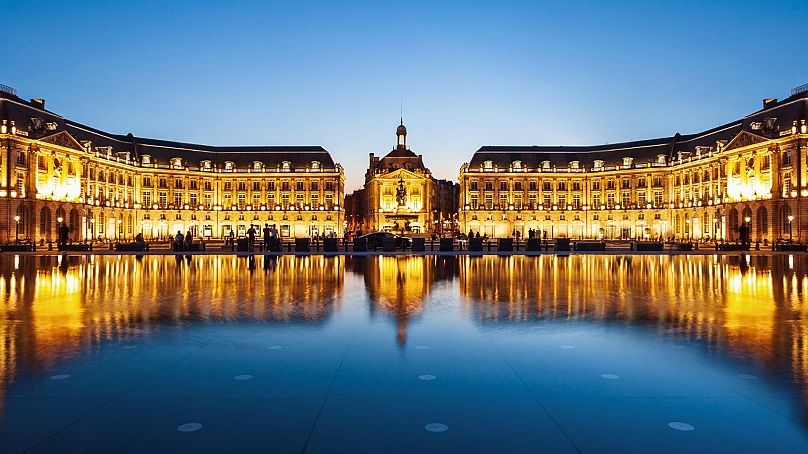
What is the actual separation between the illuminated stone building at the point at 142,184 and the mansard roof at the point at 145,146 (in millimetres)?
150

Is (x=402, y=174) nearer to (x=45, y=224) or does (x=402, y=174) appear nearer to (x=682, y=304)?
(x=45, y=224)

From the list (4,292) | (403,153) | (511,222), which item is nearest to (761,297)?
(4,292)

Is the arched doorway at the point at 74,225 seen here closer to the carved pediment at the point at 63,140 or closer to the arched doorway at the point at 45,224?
the arched doorway at the point at 45,224

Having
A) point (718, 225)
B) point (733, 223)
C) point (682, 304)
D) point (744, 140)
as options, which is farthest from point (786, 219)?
point (682, 304)

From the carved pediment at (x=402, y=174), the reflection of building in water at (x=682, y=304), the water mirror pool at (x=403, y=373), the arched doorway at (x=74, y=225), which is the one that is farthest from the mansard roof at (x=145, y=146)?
the reflection of building in water at (x=682, y=304)

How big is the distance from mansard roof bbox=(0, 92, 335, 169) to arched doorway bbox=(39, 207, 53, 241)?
26.4 feet

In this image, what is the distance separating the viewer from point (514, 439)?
4812mm

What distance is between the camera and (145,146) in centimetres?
8656

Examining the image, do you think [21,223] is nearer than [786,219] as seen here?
Yes

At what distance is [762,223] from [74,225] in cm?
8016

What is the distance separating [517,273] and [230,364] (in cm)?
1567

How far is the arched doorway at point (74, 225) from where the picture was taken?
64.6 metres

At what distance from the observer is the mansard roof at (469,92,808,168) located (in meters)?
62.3

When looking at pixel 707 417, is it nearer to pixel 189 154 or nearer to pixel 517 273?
pixel 517 273
